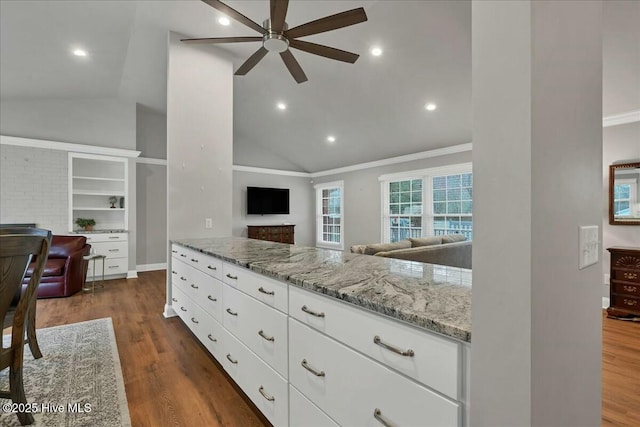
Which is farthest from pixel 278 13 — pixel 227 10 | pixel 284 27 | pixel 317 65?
pixel 317 65

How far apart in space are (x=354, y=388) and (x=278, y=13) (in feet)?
7.44

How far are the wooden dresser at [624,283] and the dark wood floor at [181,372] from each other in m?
0.17

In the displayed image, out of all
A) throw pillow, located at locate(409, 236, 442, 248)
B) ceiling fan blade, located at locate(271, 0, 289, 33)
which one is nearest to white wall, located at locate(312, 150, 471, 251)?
throw pillow, located at locate(409, 236, 442, 248)

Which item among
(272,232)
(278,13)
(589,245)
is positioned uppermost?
(278,13)

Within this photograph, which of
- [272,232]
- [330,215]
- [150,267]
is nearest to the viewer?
[150,267]

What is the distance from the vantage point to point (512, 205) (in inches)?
25.3

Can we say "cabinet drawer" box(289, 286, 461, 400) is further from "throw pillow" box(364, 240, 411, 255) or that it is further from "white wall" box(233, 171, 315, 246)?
"white wall" box(233, 171, 315, 246)

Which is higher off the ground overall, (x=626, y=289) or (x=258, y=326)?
(x=258, y=326)

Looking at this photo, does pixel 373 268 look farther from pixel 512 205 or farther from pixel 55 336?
pixel 55 336

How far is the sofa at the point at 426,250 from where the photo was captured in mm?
3377

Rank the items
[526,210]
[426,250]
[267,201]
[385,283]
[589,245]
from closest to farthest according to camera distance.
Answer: [526,210], [589,245], [385,283], [426,250], [267,201]

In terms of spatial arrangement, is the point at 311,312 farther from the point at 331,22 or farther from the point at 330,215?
the point at 330,215

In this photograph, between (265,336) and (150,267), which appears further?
(150,267)

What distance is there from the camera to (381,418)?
3.29 feet
